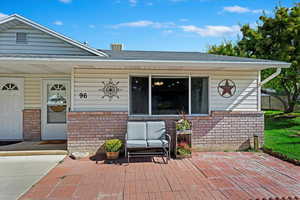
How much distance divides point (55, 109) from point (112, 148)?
3.26 meters

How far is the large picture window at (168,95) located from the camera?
226 inches

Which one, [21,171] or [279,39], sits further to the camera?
[279,39]

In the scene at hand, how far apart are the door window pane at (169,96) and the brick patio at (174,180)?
1.52m

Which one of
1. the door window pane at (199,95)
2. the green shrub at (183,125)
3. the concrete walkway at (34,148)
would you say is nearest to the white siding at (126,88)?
the door window pane at (199,95)

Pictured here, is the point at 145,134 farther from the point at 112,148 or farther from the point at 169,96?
the point at 169,96

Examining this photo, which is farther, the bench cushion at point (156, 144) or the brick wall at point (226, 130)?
the brick wall at point (226, 130)

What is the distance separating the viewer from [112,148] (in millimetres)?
4984

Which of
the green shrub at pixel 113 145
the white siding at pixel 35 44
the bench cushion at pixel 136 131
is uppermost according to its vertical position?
the white siding at pixel 35 44

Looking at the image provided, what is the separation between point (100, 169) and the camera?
14.3 ft

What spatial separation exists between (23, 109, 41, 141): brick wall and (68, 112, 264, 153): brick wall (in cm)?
228

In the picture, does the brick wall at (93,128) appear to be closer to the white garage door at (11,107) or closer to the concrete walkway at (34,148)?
the concrete walkway at (34,148)

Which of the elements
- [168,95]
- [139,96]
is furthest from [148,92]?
[168,95]

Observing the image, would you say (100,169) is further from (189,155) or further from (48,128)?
(48,128)

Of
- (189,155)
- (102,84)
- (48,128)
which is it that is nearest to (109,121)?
(102,84)
